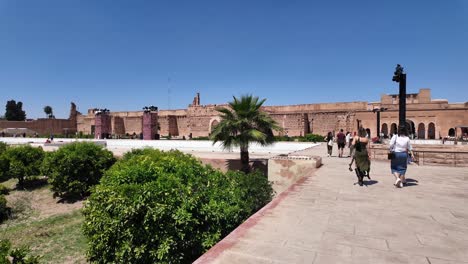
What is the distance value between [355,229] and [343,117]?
2900 cm

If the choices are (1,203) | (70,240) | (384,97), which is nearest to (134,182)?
(70,240)

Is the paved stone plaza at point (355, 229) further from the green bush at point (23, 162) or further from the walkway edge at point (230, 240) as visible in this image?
the green bush at point (23, 162)

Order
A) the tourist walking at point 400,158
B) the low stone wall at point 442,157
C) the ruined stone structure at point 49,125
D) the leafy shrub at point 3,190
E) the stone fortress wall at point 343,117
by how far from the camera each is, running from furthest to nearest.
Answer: the ruined stone structure at point 49,125
the stone fortress wall at point 343,117
the leafy shrub at point 3,190
the low stone wall at point 442,157
the tourist walking at point 400,158

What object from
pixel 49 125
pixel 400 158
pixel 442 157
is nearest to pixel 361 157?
pixel 400 158

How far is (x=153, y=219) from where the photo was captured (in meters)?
3.65

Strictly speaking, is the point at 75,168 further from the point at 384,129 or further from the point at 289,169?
the point at 384,129

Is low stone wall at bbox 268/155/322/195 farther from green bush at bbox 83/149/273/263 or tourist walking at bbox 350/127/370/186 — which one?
green bush at bbox 83/149/273/263

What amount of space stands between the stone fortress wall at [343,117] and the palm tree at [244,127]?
16.8 metres

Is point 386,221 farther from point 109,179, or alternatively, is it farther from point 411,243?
point 109,179

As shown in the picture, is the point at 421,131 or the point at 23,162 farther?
the point at 421,131

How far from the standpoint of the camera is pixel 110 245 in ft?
12.8

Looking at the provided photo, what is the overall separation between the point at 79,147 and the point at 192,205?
9764mm

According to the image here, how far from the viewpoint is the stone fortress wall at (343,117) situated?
1075 inches

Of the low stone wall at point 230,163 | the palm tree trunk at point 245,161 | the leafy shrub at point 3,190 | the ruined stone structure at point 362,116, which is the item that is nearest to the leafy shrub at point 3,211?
the leafy shrub at point 3,190
